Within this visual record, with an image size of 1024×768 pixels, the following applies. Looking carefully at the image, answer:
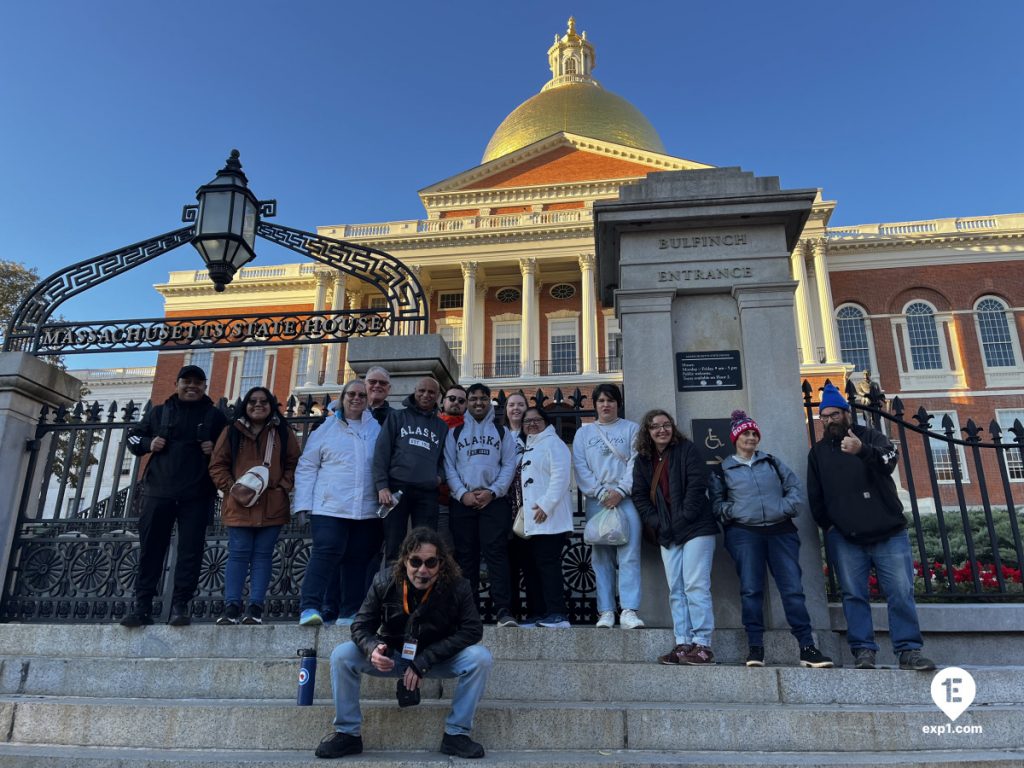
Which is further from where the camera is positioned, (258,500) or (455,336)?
(455,336)

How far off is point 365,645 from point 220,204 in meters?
4.62

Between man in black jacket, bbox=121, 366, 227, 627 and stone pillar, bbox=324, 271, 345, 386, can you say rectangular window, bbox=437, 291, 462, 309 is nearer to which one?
stone pillar, bbox=324, 271, 345, 386

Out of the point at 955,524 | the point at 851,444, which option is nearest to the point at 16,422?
the point at 851,444

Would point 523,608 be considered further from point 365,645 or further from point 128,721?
point 128,721

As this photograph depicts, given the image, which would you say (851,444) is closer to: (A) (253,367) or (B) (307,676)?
(B) (307,676)

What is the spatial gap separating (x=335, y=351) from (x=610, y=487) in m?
34.4

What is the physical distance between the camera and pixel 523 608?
5.83 metres

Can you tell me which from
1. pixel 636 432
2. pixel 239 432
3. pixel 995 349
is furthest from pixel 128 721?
pixel 995 349

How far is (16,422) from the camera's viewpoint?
6527 mm

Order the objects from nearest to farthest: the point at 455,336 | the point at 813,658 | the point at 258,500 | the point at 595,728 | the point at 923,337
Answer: the point at 595,728 < the point at 813,658 < the point at 258,500 < the point at 923,337 < the point at 455,336

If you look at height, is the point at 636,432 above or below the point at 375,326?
below

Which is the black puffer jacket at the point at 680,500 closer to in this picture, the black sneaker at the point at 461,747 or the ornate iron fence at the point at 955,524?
the ornate iron fence at the point at 955,524

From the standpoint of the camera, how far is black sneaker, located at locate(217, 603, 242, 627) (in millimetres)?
4988

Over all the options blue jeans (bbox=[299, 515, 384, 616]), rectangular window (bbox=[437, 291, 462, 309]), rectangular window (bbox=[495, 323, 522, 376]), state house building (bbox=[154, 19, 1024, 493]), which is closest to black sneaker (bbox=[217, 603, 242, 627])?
blue jeans (bbox=[299, 515, 384, 616])
